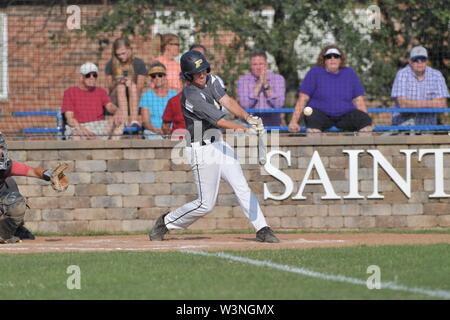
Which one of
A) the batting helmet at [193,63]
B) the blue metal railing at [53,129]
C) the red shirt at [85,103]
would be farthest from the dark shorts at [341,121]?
the batting helmet at [193,63]

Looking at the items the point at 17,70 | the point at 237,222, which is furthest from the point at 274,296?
the point at 17,70

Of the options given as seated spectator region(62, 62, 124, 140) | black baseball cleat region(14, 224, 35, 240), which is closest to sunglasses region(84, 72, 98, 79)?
seated spectator region(62, 62, 124, 140)

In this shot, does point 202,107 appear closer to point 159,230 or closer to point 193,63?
point 193,63

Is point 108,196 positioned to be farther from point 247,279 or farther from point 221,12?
point 247,279

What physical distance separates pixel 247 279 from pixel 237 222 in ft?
20.1

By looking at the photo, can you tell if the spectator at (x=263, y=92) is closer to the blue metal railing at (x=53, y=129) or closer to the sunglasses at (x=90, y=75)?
the blue metal railing at (x=53, y=129)

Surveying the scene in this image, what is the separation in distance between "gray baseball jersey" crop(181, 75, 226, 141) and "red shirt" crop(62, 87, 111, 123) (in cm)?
360

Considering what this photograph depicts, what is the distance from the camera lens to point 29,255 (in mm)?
11617

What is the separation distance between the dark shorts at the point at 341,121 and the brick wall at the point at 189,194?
0.27 metres

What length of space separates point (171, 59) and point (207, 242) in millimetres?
3749

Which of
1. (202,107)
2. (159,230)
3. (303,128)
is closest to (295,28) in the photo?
(303,128)

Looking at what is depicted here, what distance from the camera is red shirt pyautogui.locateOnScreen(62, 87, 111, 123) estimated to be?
1548 cm

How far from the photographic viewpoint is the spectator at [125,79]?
51.7 ft

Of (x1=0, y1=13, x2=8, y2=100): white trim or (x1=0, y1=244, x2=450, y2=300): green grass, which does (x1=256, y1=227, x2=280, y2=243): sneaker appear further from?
(x1=0, y1=13, x2=8, y2=100): white trim
